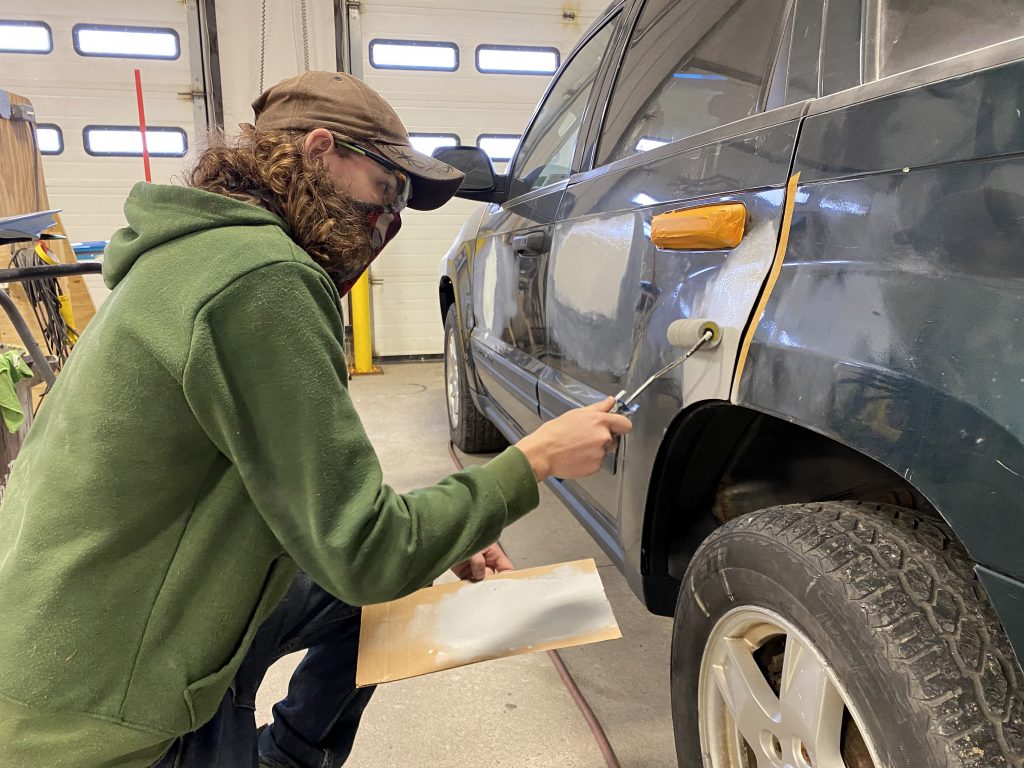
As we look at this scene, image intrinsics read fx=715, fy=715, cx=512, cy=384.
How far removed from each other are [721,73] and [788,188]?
21.1 inches

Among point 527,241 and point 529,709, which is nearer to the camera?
point 529,709

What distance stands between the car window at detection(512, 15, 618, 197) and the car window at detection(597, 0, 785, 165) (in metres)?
0.27

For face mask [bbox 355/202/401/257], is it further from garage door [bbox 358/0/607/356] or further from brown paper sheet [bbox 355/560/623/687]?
garage door [bbox 358/0/607/356]

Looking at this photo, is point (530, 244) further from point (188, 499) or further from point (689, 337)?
point (188, 499)

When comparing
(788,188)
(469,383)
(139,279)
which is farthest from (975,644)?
(469,383)

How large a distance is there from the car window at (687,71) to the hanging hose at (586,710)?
4.45 ft

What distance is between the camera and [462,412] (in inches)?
150

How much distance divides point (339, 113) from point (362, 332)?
5315 mm

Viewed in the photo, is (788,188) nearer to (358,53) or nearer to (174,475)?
(174,475)

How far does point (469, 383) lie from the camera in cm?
347

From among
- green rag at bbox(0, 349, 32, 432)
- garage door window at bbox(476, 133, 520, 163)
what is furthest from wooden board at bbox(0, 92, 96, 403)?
garage door window at bbox(476, 133, 520, 163)

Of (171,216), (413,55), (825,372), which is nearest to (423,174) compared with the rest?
Answer: (171,216)

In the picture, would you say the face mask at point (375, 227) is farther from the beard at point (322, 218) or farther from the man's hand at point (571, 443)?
the man's hand at point (571, 443)

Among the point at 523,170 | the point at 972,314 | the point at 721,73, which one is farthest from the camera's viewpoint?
the point at 523,170
